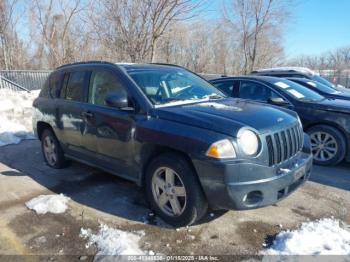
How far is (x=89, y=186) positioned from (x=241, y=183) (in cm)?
264

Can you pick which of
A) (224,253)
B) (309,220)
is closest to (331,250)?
(309,220)

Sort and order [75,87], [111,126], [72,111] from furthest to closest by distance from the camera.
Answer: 1. [75,87]
2. [72,111]
3. [111,126]

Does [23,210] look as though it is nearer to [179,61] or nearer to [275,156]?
[275,156]

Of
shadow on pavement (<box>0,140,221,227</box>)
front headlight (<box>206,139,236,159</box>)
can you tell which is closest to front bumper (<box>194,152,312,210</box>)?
front headlight (<box>206,139,236,159</box>)

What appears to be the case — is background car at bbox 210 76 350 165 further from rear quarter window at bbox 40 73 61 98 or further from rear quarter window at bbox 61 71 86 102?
rear quarter window at bbox 40 73 61 98

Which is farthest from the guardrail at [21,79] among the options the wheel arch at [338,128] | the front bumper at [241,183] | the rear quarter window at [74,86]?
the front bumper at [241,183]

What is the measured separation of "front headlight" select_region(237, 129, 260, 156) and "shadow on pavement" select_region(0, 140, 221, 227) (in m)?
1.10

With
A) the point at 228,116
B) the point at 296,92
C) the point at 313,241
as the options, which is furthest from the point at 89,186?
the point at 296,92

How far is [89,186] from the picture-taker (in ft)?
15.3

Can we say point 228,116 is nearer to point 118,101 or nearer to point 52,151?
point 118,101

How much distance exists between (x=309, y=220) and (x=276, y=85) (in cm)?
333

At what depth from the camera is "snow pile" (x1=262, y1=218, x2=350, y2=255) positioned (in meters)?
2.88

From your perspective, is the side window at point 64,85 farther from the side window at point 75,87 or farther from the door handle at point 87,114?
the door handle at point 87,114

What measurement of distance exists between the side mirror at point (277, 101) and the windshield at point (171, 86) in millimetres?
1690
